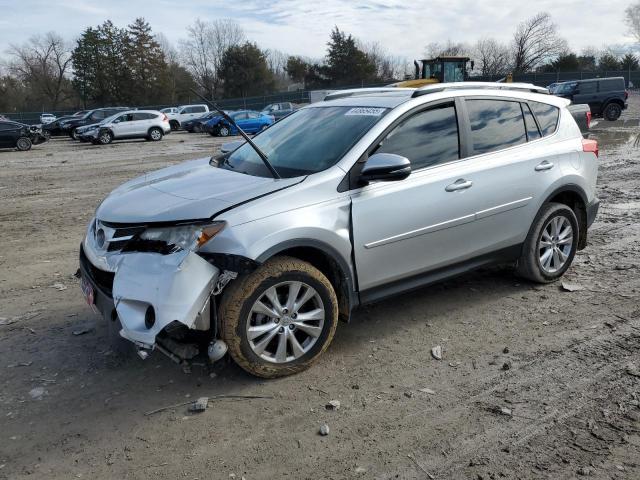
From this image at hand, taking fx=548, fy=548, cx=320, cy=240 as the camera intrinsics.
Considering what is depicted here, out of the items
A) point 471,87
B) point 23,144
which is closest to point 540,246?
point 471,87

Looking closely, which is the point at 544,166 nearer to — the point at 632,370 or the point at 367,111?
the point at 367,111

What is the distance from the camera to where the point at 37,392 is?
361 centimetres

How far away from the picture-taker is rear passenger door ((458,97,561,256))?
178 inches

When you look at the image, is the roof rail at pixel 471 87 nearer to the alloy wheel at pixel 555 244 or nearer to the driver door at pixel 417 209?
the driver door at pixel 417 209

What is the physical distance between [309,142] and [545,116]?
2391 mm

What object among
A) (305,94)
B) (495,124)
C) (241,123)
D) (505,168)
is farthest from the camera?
(305,94)

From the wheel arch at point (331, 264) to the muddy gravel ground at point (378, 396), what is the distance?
41cm

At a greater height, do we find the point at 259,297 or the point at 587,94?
the point at 587,94

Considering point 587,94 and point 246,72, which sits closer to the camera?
point 587,94

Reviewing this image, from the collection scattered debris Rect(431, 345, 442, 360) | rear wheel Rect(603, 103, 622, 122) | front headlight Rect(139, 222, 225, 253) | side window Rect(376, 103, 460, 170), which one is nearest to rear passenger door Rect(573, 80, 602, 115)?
rear wheel Rect(603, 103, 622, 122)

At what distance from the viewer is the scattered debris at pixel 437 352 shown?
3.95 metres

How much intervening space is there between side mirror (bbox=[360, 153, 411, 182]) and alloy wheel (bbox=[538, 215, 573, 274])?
1977 mm

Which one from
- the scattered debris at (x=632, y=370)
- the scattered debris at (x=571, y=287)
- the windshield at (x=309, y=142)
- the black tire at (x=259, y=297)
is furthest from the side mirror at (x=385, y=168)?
the scattered debris at (x=571, y=287)

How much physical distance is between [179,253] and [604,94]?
26.4 metres
